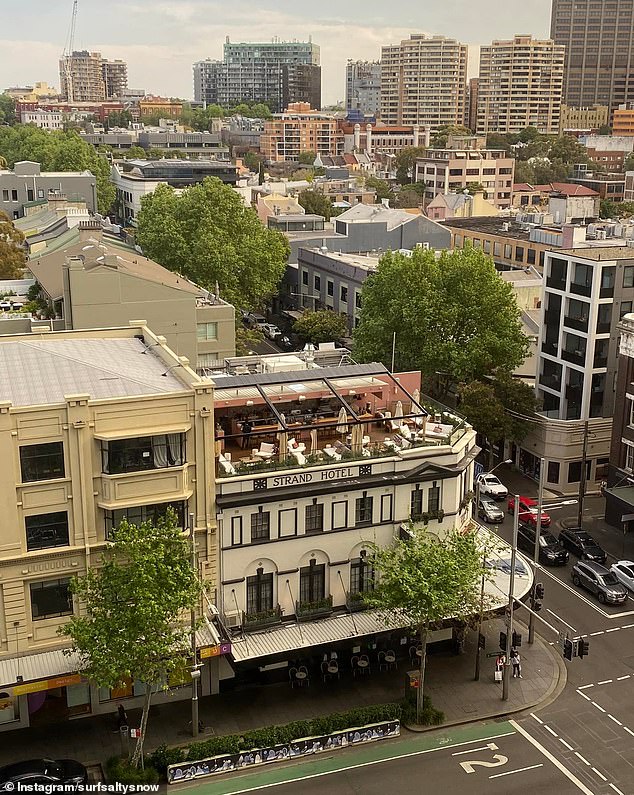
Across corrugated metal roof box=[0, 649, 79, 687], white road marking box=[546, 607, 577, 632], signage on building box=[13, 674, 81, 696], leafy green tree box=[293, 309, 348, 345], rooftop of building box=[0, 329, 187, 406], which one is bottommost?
white road marking box=[546, 607, 577, 632]

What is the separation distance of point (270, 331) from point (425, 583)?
77942 mm

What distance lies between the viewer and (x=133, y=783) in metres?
36.8

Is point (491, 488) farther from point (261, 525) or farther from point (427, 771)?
point (427, 771)

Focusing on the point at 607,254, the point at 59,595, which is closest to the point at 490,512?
the point at 607,254

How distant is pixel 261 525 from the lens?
141 ft

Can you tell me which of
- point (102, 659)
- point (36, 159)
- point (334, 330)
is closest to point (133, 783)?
point (102, 659)

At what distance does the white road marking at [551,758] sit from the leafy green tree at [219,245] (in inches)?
2631

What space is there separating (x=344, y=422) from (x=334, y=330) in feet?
182

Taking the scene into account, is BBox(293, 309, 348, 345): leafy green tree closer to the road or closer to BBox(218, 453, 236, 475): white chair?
BBox(218, 453, 236, 475): white chair

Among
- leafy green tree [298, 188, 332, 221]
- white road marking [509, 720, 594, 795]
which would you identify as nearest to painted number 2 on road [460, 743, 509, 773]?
white road marking [509, 720, 594, 795]

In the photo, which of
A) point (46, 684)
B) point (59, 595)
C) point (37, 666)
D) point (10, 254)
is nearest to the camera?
point (46, 684)

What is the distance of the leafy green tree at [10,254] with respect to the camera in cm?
9956

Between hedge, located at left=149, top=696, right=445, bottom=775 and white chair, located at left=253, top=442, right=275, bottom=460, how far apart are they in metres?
12.3

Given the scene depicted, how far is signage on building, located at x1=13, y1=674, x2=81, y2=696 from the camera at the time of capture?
37.2 meters
